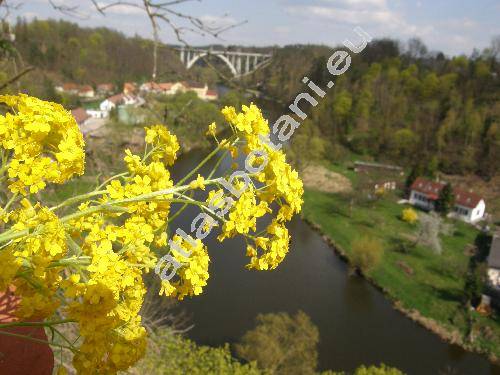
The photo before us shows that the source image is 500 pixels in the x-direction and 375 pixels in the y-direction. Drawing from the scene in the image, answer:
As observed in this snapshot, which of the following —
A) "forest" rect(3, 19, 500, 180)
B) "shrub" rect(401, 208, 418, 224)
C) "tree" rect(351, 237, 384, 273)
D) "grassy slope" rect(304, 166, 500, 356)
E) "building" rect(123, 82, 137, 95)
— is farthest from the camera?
"forest" rect(3, 19, 500, 180)

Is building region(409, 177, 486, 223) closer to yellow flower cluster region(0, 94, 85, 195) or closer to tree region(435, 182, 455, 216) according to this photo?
tree region(435, 182, 455, 216)

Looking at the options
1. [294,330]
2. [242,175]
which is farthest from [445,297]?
[242,175]

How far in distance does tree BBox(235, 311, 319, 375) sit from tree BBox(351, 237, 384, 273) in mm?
5544

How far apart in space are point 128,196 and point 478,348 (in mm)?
13149

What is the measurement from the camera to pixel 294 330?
10031mm

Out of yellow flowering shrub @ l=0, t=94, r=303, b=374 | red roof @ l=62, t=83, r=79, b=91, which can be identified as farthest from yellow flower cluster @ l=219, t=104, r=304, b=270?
red roof @ l=62, t=83, r=79, b=91

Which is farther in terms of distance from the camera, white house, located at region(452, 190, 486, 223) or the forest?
the forest

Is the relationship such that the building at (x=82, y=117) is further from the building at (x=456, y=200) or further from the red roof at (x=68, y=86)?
the building at (x=456, y=200)

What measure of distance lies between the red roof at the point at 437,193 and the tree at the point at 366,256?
9.21 meters

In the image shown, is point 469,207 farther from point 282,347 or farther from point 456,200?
point 282,347

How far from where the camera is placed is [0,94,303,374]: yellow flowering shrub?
0.94 metres

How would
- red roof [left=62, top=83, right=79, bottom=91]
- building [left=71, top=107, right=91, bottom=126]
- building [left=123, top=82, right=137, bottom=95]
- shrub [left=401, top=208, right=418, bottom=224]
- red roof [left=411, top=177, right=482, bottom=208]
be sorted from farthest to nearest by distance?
red roof [left=411, top=177, right=482, bottom=208] < shrub [left=401, top=208, right=418, bottom=224] < red roof [left=62, top=83, right=79, bottom=91] < building [left=71, top=107, right=91, bottom=126] < building [left=123, top=82, right=137, bottom=95]

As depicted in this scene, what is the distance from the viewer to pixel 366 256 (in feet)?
49.2

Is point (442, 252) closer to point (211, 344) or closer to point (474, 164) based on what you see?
point (211, 344)
